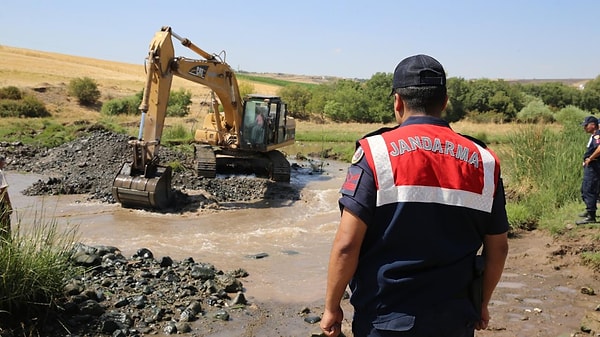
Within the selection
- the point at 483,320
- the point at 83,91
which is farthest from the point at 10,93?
the point at 483,320

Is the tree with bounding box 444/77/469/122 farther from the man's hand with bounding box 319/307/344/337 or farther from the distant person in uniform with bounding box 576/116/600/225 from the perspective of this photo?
the man's hand with bounding box 319/307/344/337

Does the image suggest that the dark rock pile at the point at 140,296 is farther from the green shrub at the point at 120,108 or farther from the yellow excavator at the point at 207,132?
the green shrub at the point at 120,108

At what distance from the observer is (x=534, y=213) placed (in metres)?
11.0

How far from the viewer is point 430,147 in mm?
2434

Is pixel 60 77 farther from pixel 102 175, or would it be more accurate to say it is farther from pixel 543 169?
pixel 543 169

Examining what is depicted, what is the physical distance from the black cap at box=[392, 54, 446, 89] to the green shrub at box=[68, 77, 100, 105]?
46.7m

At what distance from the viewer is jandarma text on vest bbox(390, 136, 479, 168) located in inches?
95.1

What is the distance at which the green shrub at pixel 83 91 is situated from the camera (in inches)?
1801

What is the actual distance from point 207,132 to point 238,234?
6378 mm

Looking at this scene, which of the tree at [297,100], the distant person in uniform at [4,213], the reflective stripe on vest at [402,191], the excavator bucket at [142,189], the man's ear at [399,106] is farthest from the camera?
the tree at [297,100]

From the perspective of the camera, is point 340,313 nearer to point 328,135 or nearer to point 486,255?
point 486,255

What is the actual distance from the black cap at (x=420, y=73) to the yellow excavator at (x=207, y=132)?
10.6 meters

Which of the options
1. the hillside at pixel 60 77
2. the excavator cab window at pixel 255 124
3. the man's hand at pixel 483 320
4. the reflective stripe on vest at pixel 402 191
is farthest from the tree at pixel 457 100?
the reflective stripe on vest at pixel 402 191

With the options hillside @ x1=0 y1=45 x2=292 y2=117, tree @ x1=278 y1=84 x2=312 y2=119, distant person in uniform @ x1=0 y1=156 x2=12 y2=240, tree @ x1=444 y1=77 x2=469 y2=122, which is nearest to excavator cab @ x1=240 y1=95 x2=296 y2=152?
distant person in uniform @ x1=0 y1=156 x2=12 y2=240
